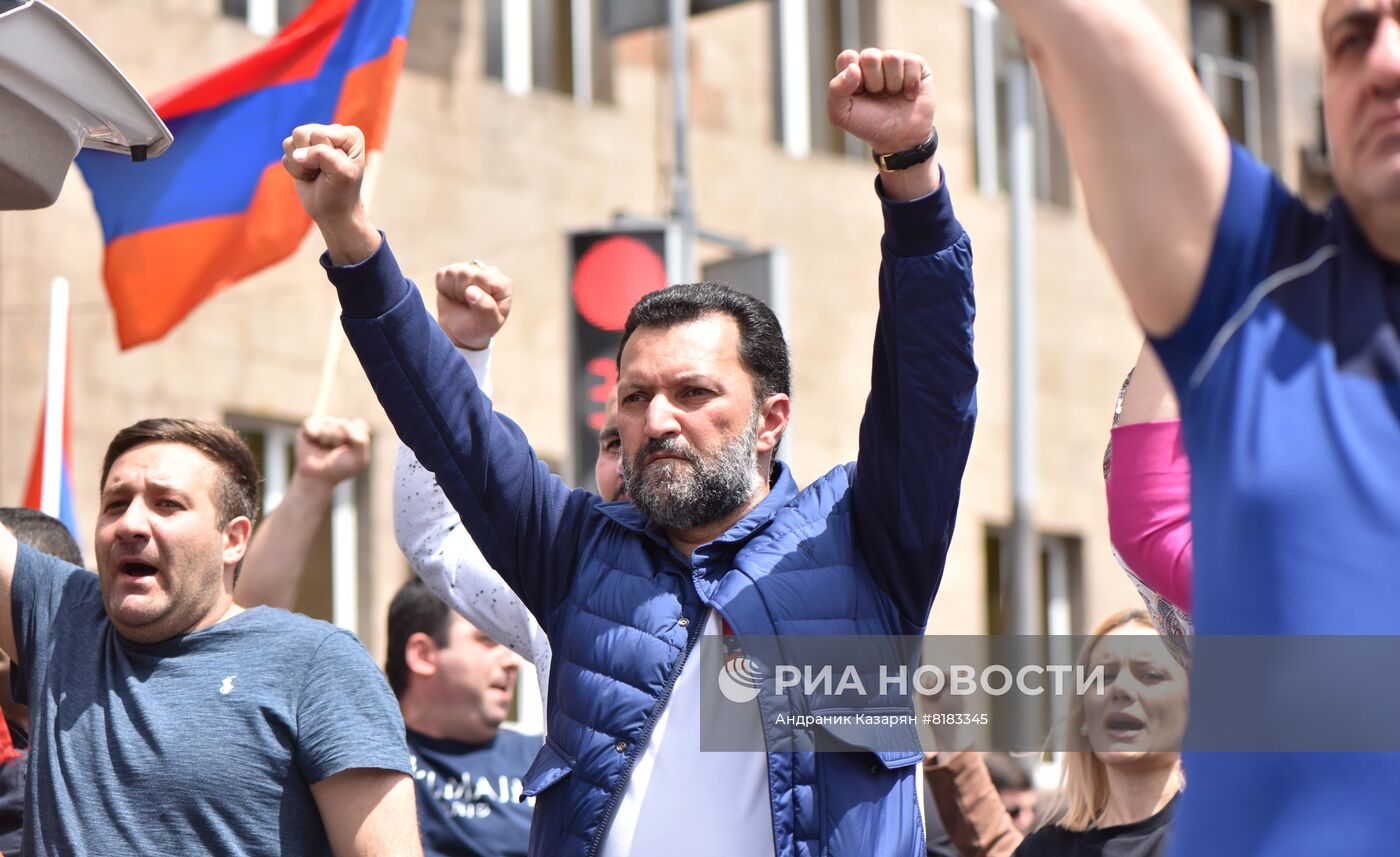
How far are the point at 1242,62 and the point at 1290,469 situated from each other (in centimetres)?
1721

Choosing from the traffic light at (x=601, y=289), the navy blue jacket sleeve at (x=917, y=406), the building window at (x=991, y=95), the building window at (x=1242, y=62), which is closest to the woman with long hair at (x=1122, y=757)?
the navy blue jacket sleeve at (x=917, y=406)

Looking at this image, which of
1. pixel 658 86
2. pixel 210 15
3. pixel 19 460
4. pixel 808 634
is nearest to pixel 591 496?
pixel 808 634

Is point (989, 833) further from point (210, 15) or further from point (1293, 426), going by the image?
point (210, 15)

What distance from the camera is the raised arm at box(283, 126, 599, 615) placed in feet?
10.5

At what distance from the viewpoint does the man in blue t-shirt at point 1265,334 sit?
6.52ft

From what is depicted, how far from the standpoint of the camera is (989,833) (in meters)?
5.46

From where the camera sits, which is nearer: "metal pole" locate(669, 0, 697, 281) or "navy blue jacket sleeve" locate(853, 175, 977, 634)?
"navy blue jacket sleeve" locate(853, 175, 977, 634)

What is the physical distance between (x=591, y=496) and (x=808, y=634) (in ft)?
1.76

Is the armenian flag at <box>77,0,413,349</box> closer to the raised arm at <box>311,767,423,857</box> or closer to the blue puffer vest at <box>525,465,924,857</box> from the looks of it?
the raised arm at <box>311,767,423,857</box>

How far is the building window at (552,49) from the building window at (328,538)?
2.78 m

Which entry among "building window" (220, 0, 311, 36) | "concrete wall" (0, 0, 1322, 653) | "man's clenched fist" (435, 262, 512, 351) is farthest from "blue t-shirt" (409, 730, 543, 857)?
"building window" (220, 0, 311, 36)

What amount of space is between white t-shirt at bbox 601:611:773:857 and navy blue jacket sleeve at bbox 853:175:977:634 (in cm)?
36

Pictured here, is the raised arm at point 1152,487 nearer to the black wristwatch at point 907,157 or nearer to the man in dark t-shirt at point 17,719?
the black wristwatch at point 907,157

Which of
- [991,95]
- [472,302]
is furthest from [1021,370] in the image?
[472,302]
